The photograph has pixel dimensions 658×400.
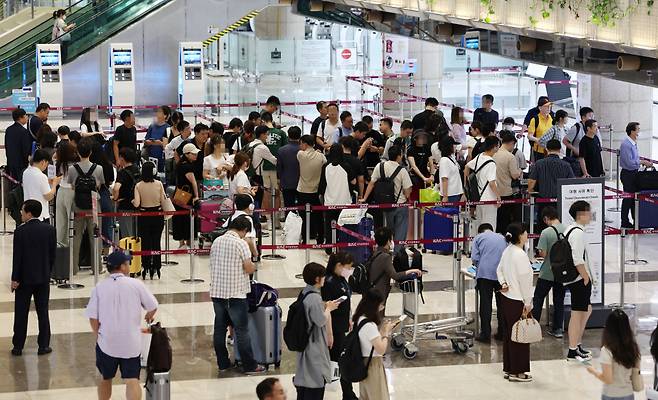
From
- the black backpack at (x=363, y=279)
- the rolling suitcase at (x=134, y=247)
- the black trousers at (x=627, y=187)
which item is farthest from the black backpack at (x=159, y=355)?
the black trousers at (x=627, y=187)

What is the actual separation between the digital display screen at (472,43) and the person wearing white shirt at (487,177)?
5.40m

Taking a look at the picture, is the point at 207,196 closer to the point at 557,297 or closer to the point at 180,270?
the point at 180,270

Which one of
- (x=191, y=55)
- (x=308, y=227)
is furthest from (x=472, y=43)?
(x=191, y=55)

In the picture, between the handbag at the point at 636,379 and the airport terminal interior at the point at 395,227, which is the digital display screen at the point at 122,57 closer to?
the airport terminal interior at the point at 395,227

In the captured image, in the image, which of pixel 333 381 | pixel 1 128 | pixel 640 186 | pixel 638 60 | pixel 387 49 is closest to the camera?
pixel 333 381

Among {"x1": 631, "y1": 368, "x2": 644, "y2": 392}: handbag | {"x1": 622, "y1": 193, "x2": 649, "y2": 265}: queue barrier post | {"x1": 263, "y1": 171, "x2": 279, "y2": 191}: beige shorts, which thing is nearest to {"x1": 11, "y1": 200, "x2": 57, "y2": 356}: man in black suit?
{"x1": 631, "y1": 368, "x2": 644, "y2": 392}: handbag

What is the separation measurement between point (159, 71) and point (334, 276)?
80.1 ft

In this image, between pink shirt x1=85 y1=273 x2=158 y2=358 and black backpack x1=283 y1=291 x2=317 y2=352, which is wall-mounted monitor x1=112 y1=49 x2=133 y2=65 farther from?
black backpack x1=283 y1=291 x2=317 y2=352

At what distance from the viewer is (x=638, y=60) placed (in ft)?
53.0

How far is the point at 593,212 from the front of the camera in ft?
43.9

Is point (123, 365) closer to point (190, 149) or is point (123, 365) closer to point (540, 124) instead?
point (190, 149)

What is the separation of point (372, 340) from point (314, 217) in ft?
25.4

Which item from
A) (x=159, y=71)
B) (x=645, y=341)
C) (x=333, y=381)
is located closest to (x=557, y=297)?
(x=645, y=341)

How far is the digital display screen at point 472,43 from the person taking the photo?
2135 centimetres
